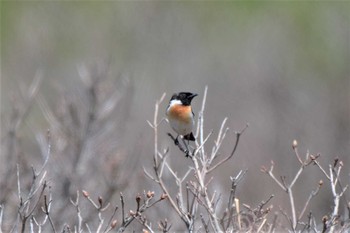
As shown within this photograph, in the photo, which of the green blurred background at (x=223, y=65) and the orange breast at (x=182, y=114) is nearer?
the orange breast at (x=182, y=114)

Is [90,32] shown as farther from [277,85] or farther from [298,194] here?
[298,194]

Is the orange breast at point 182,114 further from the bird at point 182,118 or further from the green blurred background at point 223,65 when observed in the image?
the green blurred background at point 223,65

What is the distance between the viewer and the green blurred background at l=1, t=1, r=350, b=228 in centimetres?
1612

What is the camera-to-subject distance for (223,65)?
75.9 ft

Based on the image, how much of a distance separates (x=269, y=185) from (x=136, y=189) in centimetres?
424

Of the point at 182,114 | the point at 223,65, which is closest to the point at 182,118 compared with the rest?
the point at 182,114

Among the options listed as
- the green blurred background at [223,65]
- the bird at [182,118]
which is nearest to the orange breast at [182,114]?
the bird at [182,118]

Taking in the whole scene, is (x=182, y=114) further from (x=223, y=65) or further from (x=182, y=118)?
(x=223, y=65)

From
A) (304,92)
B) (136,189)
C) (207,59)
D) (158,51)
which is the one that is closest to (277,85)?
(304,92)

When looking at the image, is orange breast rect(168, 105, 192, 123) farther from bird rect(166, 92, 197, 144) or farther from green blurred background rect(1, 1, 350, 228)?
green blurred background rect(1, 1, 350, 228)

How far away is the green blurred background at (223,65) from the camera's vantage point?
16125 mm

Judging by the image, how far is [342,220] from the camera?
6.18 m

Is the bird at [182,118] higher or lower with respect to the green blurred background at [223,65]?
lower

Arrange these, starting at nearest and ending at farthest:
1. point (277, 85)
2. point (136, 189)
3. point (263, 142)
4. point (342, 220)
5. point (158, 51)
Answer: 1. point (342, 220)
2. point (136, 189)
3. point (263, 142)
4. point (277, 85)
5. point (158, 51)
